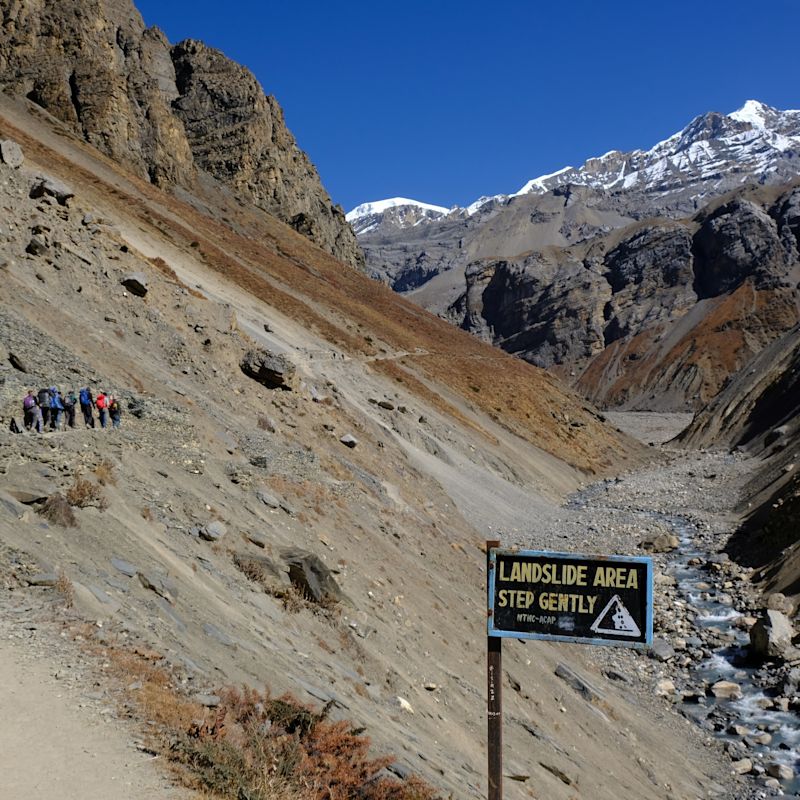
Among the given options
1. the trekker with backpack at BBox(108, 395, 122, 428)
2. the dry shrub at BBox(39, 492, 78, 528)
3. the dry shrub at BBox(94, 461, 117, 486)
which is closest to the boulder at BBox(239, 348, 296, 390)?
the trekker with backpack at BBox(108, 395, 122, 428)

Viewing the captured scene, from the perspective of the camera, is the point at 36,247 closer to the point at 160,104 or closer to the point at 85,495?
the point at 85,495

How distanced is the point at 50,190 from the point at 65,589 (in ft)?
75.1

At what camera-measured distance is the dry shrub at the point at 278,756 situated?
6734 mm

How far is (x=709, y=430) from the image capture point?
76625mm

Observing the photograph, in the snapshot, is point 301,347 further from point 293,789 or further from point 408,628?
point 293,789

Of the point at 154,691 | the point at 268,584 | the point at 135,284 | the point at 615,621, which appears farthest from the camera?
the point at 135,284

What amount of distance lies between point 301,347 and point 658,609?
2716 centimetres

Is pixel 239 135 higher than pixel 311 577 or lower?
higher

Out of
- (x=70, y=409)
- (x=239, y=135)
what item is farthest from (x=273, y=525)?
(x=239, y=135)

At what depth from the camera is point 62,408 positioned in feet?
53.2

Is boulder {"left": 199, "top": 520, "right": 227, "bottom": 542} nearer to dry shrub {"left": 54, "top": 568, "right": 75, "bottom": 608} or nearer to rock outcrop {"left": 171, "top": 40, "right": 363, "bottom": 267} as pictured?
dry shrub {"left": 54, "top": 568, "right": 75, "bottom": 608}

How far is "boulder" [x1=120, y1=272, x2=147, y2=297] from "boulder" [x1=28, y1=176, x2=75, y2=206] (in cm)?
433

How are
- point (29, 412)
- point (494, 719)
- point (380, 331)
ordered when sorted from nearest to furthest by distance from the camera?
point (494, 719) → point (29, 412) → point (380, 331)

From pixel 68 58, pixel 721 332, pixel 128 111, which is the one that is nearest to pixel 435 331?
pixel 128 111
